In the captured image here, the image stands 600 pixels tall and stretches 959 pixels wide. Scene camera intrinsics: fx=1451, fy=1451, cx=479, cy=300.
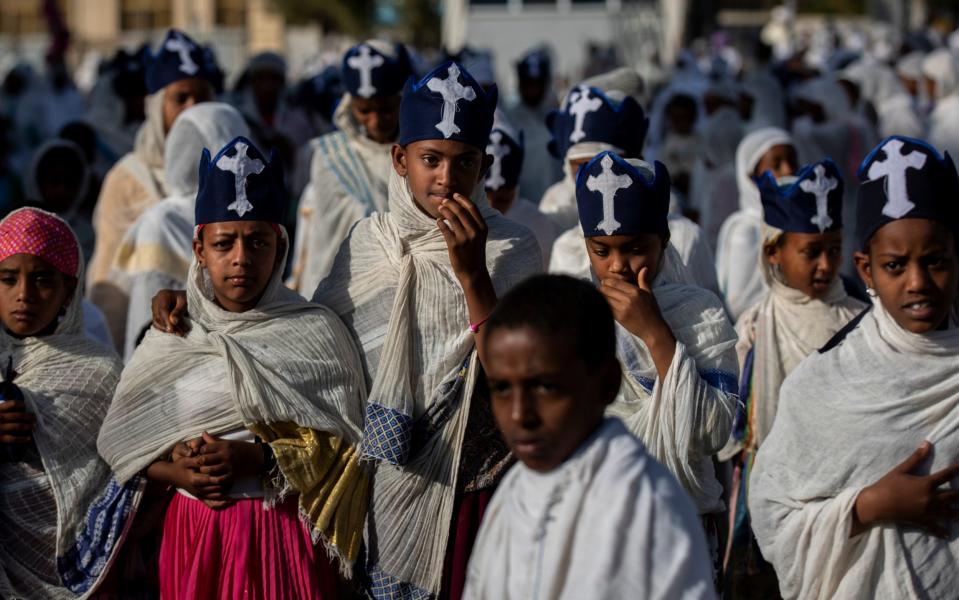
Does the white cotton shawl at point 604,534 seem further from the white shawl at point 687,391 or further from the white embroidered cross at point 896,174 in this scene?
the white embroidered cross at point 896,174

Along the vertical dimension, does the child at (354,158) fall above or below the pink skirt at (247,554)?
above

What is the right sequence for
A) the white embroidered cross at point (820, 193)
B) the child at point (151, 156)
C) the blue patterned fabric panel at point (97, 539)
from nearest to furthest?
the blue patterned fabric panel at point (97, 539) < the white embroidered cross at point (820, 193) < the child at point (151, 156)

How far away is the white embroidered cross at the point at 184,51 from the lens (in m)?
7.78

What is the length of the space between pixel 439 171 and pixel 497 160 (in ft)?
7.98

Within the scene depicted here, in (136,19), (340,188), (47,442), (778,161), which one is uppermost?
(136,19)

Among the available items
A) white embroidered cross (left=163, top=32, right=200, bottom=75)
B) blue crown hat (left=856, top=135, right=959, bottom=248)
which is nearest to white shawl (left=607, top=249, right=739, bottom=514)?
blue crown hat (left=856, top=135, right=959, bottom=248)

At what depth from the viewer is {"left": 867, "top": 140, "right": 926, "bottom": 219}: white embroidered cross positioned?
13.3 ft

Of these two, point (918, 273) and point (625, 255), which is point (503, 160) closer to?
point (625, 255)

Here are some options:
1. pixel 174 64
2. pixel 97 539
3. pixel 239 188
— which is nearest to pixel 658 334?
pixel 239 188

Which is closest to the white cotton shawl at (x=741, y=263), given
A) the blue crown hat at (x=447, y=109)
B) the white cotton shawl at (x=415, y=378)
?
the blue crown hat at (x=447, y=109)

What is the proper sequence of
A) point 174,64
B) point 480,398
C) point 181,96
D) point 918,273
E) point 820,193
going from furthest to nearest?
point 174,64 < point 181,96 < point 820,193 < point 480,398 < point 918,273

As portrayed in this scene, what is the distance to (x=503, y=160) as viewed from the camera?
23.4 feet

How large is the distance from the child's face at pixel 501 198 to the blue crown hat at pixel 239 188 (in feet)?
7.46

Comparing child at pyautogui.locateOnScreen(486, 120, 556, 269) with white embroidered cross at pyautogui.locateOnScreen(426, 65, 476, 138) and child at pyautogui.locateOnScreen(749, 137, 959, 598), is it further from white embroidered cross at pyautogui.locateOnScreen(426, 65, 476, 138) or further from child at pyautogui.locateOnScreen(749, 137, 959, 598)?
child at pyautogui.locateOnScreen(749, 137, 959, 598)
